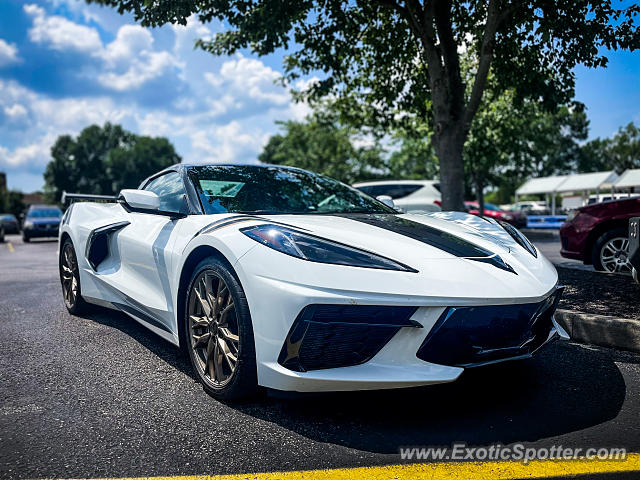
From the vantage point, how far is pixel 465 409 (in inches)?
100

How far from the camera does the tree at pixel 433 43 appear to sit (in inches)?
243

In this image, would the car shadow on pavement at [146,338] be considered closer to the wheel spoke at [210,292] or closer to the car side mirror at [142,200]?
the wheel spoke at [210,292]

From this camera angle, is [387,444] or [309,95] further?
[309,95]

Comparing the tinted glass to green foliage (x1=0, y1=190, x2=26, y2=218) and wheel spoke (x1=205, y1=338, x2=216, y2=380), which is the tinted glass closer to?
wheel spoke (x1=205, y1=338, x2=216, y2=380)

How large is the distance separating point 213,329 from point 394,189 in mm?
11030

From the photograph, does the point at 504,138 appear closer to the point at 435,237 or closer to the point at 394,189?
the point at 394,189

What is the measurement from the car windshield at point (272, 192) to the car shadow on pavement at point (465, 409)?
3.39 ft

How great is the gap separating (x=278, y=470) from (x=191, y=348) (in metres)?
1.15

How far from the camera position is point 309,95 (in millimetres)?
9688

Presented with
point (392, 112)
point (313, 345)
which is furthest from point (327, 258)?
point (392, 112)

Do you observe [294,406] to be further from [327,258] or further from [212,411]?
[327,258]

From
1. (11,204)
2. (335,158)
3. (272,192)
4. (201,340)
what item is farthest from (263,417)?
(11,204)

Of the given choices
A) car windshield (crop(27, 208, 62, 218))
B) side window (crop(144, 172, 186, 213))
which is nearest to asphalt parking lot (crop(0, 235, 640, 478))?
side window (crop(144, 172, 186, 213))

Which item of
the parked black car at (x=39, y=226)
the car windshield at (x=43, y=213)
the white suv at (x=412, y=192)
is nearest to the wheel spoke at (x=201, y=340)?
the white suv at (x=412, y=192)
